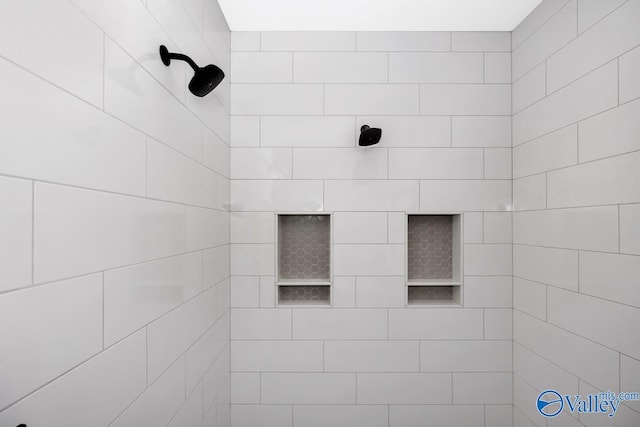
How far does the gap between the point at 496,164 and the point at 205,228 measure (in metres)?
1.51

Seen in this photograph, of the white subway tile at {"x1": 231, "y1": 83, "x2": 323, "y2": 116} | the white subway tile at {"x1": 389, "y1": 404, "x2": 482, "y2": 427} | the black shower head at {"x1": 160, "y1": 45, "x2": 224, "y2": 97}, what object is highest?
the white subway tile at {"x1": 231, "y1": 83, "x2": 323, "y2": 116}

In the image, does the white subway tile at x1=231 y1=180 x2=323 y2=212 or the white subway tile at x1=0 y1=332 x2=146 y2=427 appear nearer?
the white subway tile at x1=0 y1=332 x2=146 y2=427

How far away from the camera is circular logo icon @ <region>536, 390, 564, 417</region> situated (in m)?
1.39

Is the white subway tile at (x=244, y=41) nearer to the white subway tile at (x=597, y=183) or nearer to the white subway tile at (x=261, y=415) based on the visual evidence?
the white subway tile at (x=597, y=183)

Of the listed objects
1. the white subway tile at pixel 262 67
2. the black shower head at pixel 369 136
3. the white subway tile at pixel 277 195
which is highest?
the white subway tile at pixel 262 67

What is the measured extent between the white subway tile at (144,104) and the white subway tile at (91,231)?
0.20 m

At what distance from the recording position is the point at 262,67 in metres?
1.74

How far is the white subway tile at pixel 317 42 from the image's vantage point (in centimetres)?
173

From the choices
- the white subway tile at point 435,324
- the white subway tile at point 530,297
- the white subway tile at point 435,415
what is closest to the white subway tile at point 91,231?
the white subway tile at point 435,324

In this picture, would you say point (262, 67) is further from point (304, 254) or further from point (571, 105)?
point (571, 105)

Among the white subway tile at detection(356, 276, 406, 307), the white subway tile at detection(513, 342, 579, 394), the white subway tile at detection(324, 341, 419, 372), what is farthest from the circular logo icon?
the white subway tile at detection(356, 276, 406, 307)

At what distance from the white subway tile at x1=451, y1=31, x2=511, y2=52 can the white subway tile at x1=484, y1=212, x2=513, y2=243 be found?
34.9 inches

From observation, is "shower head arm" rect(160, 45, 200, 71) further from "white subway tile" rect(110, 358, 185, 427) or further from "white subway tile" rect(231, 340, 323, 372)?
"white subway tile" rect(231, 340, 323, 372)

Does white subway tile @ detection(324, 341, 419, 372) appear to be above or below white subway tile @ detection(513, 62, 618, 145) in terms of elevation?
below
